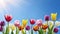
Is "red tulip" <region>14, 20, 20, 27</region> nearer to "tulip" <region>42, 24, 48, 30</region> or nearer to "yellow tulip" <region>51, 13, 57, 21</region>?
"tulip" <region>42, 24, 48, 30</region>

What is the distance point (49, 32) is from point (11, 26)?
0.45 metres

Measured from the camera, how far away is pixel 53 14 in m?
1.74

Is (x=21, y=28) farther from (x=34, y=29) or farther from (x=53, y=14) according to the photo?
(x=53, y=14)

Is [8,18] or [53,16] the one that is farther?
[53,16]

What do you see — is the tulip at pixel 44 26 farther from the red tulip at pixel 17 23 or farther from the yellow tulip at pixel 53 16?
the red tulip at pixel 17 23

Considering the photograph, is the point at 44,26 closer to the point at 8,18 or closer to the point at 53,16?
the point at 53,16

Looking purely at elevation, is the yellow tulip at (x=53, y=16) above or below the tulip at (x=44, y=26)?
above

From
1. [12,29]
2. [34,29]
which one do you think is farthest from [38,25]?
[12,29]

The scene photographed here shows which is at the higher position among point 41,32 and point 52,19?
point 52,19

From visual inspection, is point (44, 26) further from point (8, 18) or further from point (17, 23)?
point (8, 18)

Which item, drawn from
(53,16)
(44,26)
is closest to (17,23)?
(44,26)

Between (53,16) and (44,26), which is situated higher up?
(53,16)

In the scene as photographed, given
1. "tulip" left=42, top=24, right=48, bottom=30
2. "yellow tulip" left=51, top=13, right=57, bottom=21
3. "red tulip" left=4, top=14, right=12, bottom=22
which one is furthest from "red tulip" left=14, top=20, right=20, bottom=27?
"yellow tulip" left=51, top=13, right=57, bottom=21

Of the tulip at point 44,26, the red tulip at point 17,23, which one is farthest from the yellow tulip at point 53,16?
the red tulip at point 17,23
